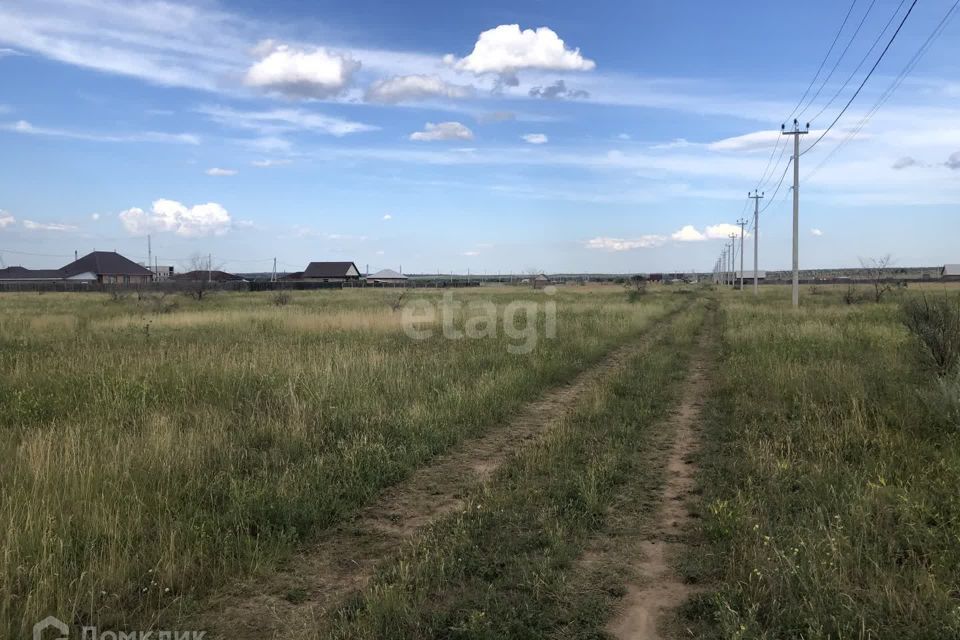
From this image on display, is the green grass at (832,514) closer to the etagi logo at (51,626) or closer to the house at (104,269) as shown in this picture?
the etagi logo at (51,626)

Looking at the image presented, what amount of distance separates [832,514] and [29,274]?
4402 inches

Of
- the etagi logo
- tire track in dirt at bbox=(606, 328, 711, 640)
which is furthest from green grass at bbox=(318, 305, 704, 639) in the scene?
the etagi logo

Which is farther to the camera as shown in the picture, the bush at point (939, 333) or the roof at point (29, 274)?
the roof at point (29, 274)

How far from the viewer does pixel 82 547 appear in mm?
3697

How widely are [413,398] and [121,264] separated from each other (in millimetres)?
87649

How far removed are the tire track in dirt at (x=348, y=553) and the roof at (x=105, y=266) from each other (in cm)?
8564

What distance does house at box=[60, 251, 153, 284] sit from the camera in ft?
247

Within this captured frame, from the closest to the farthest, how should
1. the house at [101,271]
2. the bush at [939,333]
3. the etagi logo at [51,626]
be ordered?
the etagi logo at [51,626] < the bush at [939,333] < the house at [101,271]

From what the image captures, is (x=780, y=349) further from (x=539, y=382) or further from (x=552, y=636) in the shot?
(x=552, y=636)

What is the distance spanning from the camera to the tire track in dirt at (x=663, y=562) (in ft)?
10.1

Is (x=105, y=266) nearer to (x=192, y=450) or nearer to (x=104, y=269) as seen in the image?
(x=104, y=269)

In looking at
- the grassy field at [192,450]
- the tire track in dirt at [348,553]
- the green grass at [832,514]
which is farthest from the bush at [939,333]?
the tire track in dirt at [348,553]

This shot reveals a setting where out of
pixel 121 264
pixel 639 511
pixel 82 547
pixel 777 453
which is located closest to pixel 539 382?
pixel 777 453

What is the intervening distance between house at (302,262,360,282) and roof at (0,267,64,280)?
1448 inches
